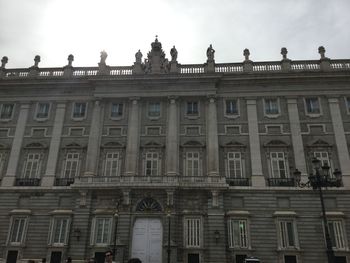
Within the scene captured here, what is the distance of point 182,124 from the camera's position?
103 feet

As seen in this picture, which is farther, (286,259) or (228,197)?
(228,197)

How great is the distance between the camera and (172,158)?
29.6m

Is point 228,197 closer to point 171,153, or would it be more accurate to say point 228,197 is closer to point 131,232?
point 171,153

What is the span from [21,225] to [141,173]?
35.4 feet

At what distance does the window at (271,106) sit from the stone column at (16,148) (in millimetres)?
22595

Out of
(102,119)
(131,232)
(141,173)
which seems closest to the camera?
(131,232)

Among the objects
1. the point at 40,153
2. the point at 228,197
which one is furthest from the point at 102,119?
the point at 228,197

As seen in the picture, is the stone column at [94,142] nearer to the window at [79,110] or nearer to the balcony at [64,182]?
the window at [79,110]

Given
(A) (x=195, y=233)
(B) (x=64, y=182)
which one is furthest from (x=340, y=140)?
(B) (x=64, y=182)

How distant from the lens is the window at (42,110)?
32822mm

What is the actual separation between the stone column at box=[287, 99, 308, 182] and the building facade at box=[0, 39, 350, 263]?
118 millimetres

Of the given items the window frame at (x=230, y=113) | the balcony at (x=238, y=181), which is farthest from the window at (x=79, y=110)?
the balcony at (x=238, y=181)

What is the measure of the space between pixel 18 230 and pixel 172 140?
14866 millimetres

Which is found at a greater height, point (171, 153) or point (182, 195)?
point (171, 153)
